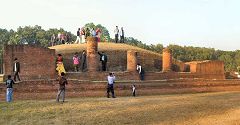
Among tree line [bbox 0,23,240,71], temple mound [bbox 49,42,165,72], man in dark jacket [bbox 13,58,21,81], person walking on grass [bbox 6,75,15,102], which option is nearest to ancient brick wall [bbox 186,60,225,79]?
temple mound [bbox 49,42,165,72]

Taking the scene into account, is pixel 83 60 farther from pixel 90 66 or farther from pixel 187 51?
pixel 187 51

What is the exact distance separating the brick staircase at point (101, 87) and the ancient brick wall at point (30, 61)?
188cm

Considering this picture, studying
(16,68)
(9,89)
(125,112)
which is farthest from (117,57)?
(125,112)

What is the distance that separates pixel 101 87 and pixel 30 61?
394 cm

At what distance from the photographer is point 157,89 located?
2477cm

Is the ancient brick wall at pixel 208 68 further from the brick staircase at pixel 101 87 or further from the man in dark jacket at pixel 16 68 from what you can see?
the man in dark jacket at pixel 16 68

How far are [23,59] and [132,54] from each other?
22.0ft

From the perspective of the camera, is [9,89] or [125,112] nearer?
[125,112]

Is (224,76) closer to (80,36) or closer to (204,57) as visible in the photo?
(80,36)

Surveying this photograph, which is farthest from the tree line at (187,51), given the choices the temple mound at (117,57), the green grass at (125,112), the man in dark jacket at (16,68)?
the green grass at (125,112)

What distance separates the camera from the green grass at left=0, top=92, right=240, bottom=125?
47.4 feet

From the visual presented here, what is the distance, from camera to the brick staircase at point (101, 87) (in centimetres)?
2170

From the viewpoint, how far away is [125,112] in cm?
1574

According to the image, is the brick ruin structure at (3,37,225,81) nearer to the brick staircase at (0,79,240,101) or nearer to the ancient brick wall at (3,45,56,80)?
the ancient brick wall at (3,45,56,80)
